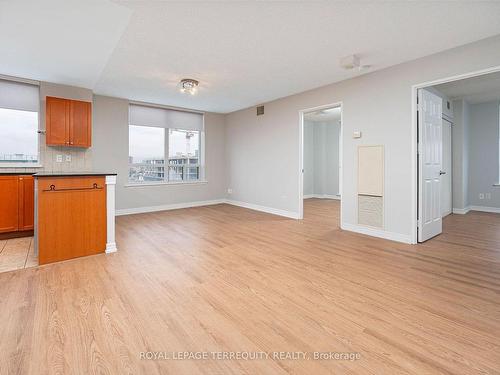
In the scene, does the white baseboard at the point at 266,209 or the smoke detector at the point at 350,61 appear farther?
the white baseboard at the point at 266,209

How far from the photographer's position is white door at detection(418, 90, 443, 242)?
3688mm

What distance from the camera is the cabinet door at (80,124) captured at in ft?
14.7

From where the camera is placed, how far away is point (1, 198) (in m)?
3.97

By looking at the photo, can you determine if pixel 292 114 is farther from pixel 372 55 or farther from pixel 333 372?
pixel 333 372

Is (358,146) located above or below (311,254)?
above

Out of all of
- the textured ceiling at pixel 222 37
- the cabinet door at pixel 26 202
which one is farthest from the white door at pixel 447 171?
the cabinet door at pixel 26 202

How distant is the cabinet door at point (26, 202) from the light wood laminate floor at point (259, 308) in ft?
6.24

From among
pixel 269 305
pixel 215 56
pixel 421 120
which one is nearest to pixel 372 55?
pixel 421 120

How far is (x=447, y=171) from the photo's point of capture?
19.0 ft

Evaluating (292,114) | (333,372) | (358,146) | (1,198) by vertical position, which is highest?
(292,114)

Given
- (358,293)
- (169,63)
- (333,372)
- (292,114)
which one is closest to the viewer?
(333,372)

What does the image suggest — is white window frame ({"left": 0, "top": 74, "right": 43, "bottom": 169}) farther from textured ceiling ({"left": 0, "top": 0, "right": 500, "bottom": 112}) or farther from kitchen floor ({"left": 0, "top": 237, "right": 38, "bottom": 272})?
kitchen floor ({"left": 0, "top": 237, "right": 38, "bottom": 272})

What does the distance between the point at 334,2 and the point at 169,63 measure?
7.85ft

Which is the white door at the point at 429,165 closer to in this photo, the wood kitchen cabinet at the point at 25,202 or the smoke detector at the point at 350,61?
the smoke detector at the point at 350,61
